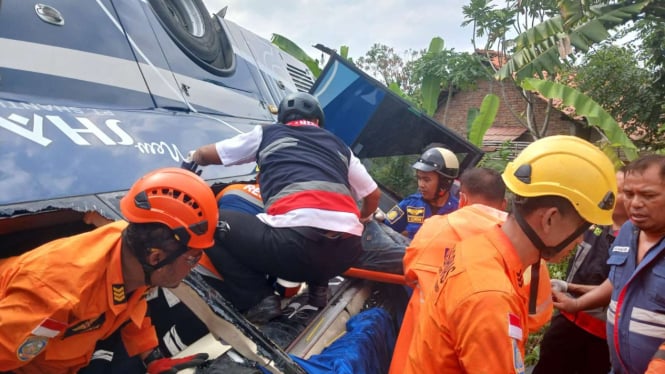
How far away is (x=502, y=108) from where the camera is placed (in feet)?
58.2

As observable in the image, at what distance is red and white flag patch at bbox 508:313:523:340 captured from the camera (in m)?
1.21

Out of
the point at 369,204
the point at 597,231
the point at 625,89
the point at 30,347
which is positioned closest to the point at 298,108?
the point at 369,204

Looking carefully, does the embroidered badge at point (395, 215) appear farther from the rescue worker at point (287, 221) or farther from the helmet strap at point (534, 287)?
the helmet strap at point (534, 287)

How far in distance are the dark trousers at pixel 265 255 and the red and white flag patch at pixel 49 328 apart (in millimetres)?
909

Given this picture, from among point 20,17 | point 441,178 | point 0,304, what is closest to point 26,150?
point 0,304

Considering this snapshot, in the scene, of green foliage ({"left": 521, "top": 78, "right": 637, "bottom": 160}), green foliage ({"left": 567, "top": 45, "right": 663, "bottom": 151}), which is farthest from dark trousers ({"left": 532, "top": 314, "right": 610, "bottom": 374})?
green foliage ({"left": 567, "top": 45, "right": 663, "bottom": 151})

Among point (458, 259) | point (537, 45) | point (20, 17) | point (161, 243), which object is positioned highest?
point (537, 45)

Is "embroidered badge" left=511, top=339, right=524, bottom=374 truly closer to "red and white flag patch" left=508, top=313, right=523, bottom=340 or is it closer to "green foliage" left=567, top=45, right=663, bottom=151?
"red and white flag patch" left=508, top=313, right=523, bottom=340

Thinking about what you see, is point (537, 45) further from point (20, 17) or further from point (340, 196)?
point (20, 17)

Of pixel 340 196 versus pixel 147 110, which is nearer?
pixel 340 196

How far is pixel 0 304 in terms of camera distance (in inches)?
56.2

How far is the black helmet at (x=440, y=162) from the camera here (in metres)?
3.69

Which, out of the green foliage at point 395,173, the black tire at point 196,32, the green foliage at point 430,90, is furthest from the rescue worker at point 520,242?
the green foliage at point 430,90

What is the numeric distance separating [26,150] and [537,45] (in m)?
8.61
